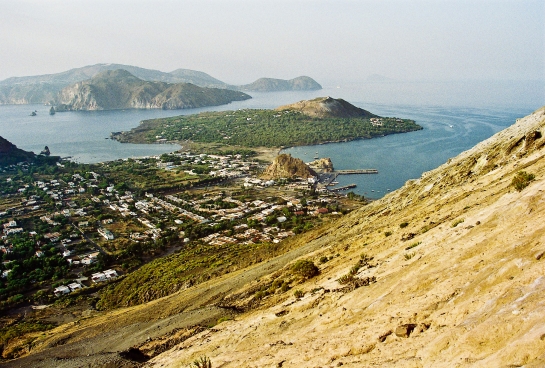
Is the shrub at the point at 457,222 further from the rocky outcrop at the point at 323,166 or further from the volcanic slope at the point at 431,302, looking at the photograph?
the rocky outcrop at the point at 323,166

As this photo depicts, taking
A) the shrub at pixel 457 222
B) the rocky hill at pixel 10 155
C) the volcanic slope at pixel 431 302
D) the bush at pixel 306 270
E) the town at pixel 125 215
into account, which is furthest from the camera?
the rocky hill at pixel 10 155

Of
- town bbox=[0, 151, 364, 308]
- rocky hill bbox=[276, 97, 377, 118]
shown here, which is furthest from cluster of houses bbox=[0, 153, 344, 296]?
rocky hill bbox=[276, 97, 377, 118]

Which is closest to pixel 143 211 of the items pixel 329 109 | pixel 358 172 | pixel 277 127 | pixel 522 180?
pixel 358 172

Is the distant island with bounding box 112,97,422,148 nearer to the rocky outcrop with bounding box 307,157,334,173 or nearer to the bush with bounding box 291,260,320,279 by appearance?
the rocky outcrop with bounding box 307,157,334,173

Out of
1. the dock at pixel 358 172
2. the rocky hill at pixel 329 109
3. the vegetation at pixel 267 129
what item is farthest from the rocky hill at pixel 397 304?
the rocky hill at pixel 329 109

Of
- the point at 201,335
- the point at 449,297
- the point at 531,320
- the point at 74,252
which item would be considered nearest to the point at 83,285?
the point at 74,252

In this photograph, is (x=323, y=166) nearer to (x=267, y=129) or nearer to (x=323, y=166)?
(x=323, y=166)
